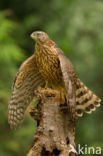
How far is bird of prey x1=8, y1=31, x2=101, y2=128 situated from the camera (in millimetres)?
8297

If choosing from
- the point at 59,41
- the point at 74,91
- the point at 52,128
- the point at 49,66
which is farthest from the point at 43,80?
the point at 59,41

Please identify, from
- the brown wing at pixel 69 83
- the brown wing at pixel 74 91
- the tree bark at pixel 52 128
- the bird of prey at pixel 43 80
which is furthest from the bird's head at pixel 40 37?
the tree bark at pixel 52 128

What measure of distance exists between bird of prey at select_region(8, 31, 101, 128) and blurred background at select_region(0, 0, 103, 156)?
7.80 feet

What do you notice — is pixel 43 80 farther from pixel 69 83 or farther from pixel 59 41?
pixel 59 41

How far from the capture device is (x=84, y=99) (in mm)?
8422

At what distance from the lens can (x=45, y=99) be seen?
301 inches

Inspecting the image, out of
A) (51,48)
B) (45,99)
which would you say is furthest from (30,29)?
(45,99)

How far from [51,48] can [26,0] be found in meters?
5.69

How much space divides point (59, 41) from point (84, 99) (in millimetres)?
4280

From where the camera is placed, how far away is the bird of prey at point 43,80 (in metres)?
8.30

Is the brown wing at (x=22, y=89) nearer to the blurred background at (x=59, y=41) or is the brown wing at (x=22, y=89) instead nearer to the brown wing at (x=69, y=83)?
the brown wing at (x=69, y=83)

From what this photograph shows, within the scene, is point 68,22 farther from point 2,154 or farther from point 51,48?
point 51,48

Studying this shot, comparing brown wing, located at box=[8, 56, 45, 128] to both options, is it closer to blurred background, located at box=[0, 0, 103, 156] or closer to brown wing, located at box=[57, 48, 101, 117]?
brown wing, located at box=[57, 48, 101, 117]

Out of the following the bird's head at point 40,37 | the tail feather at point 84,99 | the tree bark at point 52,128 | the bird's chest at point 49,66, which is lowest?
the tree bark at point 52,128
